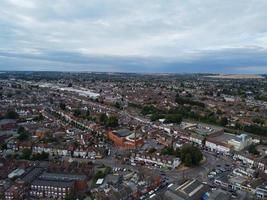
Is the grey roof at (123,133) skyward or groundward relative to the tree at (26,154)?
skyward

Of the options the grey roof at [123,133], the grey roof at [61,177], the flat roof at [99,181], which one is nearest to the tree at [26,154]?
the grey roof at [61,177]

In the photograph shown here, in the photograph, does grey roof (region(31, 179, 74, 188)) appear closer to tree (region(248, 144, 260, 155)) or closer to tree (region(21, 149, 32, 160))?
tree (region(21, 149, 32, 160))

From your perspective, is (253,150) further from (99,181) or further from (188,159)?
(99,181)

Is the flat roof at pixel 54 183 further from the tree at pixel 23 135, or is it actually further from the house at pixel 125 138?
the tree at pixel 23 135

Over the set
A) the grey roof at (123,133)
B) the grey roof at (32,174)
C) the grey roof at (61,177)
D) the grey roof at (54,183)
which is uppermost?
the grey roof at (123,133)

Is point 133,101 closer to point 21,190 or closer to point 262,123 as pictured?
point 262,123

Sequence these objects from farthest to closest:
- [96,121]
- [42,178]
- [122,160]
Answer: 1. [96,121]
2. [122,160]
3. [42,178]

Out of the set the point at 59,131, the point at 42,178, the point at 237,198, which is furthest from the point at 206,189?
the point at 59,131

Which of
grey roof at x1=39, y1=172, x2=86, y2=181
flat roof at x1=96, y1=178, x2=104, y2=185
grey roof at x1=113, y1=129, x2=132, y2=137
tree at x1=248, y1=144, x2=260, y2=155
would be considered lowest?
tree at x1=248, y1=144, x2=260, y2=155

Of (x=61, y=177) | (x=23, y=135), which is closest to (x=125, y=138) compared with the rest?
(x=23, y=135)

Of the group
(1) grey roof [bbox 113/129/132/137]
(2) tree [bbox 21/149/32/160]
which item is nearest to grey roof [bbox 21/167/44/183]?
(2) tree [bbox 21/149/32/160]

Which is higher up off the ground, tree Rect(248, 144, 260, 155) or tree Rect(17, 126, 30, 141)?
tree Rect(17, 126, 30, 141)
